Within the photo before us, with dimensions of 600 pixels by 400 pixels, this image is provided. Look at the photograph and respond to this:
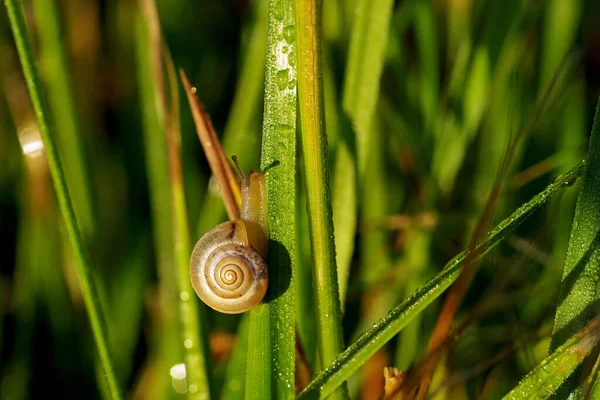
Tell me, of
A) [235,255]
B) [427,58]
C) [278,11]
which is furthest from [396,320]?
[427,58]

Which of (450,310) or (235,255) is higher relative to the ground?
(235,255)

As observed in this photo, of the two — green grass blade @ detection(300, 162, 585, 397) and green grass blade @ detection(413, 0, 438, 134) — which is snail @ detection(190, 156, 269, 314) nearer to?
green grass blade @ detection(300, 162, 585, 397)

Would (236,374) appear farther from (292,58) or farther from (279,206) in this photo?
(292,58)

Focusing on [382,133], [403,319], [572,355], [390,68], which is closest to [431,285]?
[403,319]

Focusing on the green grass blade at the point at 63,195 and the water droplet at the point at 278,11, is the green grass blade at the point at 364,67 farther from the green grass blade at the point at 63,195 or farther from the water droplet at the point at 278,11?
the green grass blade at the point at 63,195

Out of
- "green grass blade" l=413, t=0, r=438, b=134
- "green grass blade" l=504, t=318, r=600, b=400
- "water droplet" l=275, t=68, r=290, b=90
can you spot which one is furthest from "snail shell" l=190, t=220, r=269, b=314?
"green grass blade" l=413, t=0, r=438, b=134

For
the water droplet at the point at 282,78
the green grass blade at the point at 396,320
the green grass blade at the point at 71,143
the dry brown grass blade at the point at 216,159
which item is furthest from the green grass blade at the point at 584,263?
the green grass blade at the point at 71,143
